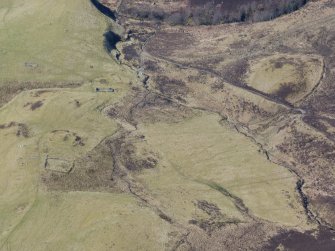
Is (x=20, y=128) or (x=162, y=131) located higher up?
(x=162, y=131)

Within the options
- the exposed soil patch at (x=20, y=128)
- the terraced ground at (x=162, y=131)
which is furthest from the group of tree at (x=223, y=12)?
the exposed soil patch at (x=20, y=128)

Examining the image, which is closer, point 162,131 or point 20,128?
point 20,128

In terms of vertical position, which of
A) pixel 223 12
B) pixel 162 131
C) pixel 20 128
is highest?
pixel 223 12

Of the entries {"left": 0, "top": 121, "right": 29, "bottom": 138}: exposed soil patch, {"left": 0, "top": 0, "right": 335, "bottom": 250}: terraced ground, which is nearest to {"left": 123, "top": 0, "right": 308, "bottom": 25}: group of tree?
{"left": 0, "top": 0, "right": 335, "bottom": 250}: terraced ground

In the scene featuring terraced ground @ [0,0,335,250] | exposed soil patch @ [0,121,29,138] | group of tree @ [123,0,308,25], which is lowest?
exposed soil patch @ [0,121,29,138]

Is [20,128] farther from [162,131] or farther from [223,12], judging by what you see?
[223,12]

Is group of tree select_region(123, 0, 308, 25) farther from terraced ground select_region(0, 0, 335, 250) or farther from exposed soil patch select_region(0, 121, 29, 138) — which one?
exposed soil patch select_region(0, 121, 29, 138)

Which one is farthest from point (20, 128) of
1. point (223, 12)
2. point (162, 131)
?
point (223, 12)

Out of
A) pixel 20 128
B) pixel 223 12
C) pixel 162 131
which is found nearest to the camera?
pixel 20 128
